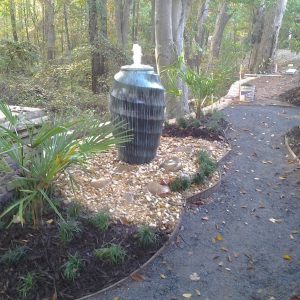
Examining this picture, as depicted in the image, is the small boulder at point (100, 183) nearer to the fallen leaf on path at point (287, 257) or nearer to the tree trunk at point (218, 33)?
the fallen leaf on path at point (287, 257)

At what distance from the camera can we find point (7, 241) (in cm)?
312

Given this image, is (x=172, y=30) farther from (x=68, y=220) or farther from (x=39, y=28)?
(x=39, y=28)

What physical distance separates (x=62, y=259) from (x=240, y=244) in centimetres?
166

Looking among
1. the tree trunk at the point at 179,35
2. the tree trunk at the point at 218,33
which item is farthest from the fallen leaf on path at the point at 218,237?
the tree trunk at the point at 218,33

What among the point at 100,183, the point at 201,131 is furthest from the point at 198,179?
the point at 201,131

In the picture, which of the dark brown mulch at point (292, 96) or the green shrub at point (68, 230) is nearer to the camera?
the green shrub at point (68, 230)

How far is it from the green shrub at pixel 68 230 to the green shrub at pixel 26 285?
41cm

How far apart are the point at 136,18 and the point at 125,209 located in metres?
14.7

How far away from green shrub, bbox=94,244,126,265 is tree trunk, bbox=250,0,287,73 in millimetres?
11775

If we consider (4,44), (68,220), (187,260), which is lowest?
(187,260)

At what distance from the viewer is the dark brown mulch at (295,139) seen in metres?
5.41

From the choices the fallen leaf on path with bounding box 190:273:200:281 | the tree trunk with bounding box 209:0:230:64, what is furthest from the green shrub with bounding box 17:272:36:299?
the tree trunk with bounding box 209:0:230:64

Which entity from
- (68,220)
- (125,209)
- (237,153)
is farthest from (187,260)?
(237,153)

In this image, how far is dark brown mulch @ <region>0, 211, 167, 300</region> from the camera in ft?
9.08
